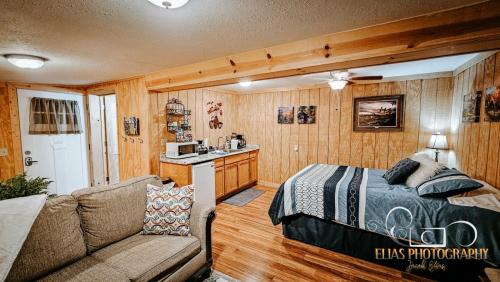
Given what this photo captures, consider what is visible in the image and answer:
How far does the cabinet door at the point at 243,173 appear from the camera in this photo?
486cm

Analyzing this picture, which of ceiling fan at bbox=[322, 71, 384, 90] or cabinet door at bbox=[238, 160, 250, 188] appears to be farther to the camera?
cabinet door at bbox=[238, 160, 250, 188]

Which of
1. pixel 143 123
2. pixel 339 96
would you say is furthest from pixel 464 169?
pixel 143 123

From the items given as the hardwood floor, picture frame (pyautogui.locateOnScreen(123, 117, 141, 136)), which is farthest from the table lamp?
picture frame (pyautogui.locateOnScreen(123, 117, 141, 136))

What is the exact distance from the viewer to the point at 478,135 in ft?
8.23

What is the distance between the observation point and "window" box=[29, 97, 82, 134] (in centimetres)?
388

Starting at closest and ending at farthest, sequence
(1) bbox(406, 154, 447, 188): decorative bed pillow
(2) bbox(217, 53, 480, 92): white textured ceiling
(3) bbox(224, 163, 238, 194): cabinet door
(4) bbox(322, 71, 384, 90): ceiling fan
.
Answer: (1) bbox(406, 154, 447, 188): decorative bed pillow, (2) bbox(217, 53, 480, 92): white textured ceiling, (4) bbox(322, 71, 384, 90): ceiling fan, (3) bbox(224, 163, 238, 194): cabinet door

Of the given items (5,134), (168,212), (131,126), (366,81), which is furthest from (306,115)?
(5,134)

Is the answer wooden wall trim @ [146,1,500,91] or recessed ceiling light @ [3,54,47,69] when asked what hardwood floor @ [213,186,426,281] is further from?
recessed ceiling light @ [3,54,47,69]

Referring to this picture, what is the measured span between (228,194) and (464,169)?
147 inches

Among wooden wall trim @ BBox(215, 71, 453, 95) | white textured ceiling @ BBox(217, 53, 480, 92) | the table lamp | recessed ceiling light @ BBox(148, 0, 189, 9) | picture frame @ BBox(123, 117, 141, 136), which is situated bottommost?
the table lamp

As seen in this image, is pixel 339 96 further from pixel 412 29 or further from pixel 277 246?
pixel 277 246

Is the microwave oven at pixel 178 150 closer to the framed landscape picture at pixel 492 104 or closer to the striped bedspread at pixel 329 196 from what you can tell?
the striped bedspread at pixel 329 196

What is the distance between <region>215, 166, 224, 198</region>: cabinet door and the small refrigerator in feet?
0.69

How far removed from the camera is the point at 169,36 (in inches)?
77.2
